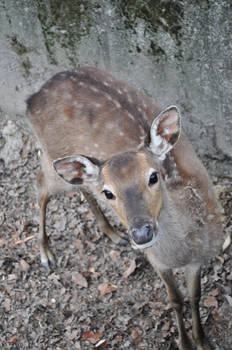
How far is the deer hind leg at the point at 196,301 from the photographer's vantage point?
3500 millimetres

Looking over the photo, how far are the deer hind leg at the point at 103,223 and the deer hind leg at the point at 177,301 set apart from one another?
0.98 meters

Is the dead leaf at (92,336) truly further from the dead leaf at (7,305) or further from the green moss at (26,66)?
the green moss at (26,66)

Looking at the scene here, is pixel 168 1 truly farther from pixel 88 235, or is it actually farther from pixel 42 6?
pixel 88 235

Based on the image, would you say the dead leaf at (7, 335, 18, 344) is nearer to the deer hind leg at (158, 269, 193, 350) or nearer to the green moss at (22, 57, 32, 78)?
the deer hind leg at (158, 269, 193, 350)

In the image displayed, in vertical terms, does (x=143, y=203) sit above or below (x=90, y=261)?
above

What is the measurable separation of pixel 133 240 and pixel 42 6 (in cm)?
257

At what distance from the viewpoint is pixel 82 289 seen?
165 inches

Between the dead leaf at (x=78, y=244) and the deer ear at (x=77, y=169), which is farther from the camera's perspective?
the dead leaf at (x=78, y=244)

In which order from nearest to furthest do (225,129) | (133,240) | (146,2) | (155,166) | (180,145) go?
(133,240), (155,166), (180,145), (146,2), (225,129)

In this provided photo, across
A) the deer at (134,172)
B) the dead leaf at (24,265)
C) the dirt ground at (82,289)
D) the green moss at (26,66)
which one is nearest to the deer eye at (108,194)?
the deer at (134,172)

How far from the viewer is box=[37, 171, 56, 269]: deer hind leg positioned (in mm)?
4324

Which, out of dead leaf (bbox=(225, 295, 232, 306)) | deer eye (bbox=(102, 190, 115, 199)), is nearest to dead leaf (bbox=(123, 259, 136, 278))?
dead leaf (bbox=(225, 295, 232, 306))

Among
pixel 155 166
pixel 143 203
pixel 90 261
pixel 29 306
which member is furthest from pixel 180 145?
pixel 29 306

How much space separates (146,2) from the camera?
391 cm
